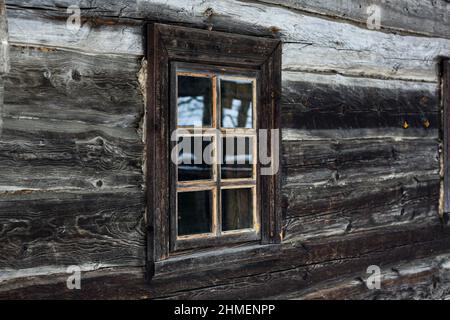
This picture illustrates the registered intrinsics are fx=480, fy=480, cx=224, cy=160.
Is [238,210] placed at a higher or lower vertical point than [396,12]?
lower

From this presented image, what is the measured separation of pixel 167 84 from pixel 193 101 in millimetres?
3510

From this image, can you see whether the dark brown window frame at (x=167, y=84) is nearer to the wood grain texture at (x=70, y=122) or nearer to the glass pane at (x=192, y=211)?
the wood grain texture at (x=70, y=122)

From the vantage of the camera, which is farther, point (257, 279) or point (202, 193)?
point (202, 193)

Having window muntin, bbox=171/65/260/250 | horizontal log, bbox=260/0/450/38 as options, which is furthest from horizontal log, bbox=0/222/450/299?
horizontal log, bbox=260/0/450/38

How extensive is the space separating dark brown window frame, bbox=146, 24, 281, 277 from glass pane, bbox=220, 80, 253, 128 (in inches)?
21.9

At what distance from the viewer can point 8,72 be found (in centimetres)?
200

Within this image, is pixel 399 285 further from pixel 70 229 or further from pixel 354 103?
pixel 70 229

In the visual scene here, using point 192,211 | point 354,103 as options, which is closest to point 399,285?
point 354,103

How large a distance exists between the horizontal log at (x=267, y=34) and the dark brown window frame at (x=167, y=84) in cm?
7

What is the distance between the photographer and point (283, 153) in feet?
9.06

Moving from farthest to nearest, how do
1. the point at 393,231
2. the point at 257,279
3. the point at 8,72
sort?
the point at 393,231 → the point at 257,279 → the point at 8,72
